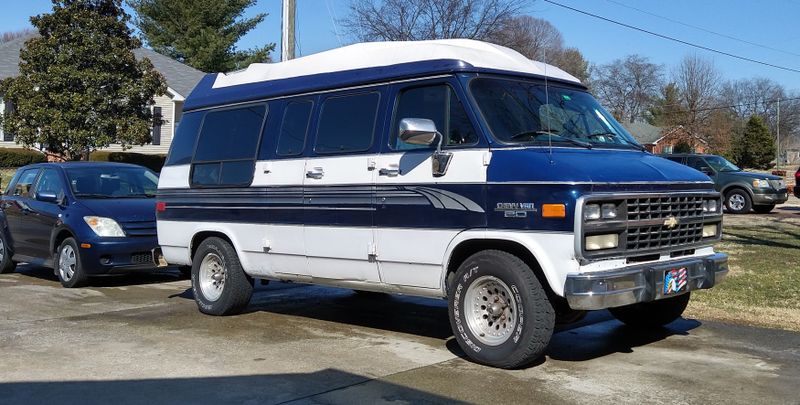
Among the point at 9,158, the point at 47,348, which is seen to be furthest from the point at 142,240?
the point at 9,158

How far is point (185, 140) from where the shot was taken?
8.87 m

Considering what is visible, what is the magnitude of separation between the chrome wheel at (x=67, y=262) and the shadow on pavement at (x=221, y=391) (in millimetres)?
4930

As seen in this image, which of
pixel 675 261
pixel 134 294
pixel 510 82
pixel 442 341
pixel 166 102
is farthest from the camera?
pixel 166 102

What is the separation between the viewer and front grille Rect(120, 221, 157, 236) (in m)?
10.2

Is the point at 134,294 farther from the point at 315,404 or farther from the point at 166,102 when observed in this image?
the point at 166,102

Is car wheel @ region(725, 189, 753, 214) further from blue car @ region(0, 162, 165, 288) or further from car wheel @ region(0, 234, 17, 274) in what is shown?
car wheel @ region(0, 234, 17, 274)

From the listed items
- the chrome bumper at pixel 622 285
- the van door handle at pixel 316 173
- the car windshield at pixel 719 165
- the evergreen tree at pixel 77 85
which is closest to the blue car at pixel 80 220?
the van door handle at pixel 316 173

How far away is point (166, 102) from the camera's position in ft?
118

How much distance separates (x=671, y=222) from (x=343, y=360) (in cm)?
278

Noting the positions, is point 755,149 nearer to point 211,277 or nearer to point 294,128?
point 211,277

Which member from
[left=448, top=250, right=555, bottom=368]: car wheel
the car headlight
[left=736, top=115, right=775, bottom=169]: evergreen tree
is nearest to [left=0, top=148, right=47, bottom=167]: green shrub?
the car headlight

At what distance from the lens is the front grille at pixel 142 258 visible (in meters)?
10.2

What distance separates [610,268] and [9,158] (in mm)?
31220

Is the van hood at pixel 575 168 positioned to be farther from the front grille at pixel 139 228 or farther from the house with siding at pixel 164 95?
the house with siding at pixel 164 95
